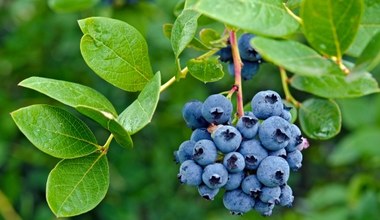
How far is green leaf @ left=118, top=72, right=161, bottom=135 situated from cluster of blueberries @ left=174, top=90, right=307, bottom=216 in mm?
83

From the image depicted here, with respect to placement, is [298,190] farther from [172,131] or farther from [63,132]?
[63,132]

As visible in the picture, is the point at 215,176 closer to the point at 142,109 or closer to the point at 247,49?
the point at 142,109

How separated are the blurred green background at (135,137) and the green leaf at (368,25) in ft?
4.22

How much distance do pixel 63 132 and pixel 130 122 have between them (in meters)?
0.14

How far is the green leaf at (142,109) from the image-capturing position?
101 cm

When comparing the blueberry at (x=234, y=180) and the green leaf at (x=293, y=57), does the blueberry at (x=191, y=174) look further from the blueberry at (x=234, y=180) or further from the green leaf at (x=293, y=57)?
the green leaf at (x=293, y=57)

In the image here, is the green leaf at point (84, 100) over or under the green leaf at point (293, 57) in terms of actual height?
under

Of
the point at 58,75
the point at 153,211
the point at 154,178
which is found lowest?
the point at 153,211

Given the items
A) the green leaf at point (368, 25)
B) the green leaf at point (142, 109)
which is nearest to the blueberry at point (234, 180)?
the green leaf at point (142, 109)

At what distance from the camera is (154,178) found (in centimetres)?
272

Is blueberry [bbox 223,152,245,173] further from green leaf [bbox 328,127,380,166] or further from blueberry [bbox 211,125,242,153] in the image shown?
green leaf [bbox 328,127,380,166]

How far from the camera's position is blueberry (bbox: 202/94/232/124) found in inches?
41.2

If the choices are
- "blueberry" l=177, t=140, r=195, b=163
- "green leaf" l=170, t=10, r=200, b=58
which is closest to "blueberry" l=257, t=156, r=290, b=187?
"blueberry" l=177, t=140, r=195, b=163

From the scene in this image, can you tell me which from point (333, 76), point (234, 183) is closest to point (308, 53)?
point (333, 76)
